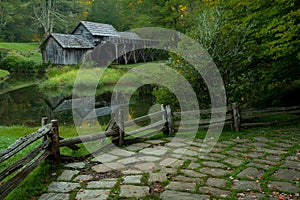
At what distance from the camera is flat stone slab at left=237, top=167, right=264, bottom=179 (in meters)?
4.66

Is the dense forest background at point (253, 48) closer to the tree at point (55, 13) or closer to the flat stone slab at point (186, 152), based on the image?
the flat stone slab at point (186, 152)

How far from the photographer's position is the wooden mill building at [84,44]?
99.5 feet

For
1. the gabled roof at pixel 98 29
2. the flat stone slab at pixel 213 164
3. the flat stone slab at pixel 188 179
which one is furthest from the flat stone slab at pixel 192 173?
the gabled roof at pixel 98 29

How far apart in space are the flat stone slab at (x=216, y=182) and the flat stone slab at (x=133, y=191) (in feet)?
3.31

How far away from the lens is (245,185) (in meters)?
4.33

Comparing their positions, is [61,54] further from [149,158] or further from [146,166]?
[146,166]

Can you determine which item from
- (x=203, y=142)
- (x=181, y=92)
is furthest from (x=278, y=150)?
(x=181, y=92)

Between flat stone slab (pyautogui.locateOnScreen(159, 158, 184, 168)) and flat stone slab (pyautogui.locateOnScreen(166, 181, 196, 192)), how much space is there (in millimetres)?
784

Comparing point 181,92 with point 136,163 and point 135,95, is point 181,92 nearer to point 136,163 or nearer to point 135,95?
point 136,163

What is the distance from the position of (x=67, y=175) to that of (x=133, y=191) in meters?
1.41

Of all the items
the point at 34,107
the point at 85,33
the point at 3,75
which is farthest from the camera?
the point at 85,33

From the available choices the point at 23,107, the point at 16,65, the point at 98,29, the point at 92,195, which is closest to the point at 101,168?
the point at 92,195

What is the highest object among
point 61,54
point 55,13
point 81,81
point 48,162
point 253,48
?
point 55,13

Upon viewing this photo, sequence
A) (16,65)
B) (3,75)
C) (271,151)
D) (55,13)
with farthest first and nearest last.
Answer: (55,13) → (16,65) → (3,75) → (271,151)
